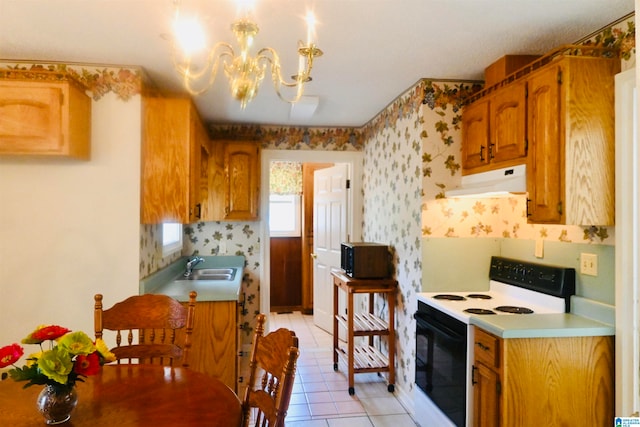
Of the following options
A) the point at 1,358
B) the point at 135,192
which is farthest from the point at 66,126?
the point at 1,358

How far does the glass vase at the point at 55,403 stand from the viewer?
1.17 metres

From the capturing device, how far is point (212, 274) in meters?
3.78

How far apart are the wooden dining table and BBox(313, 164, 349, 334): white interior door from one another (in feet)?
9.63

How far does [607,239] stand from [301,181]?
402cm

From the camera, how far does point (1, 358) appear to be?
3.82 feet

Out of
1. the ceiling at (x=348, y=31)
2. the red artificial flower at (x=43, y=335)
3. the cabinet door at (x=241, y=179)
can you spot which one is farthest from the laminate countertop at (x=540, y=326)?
the cabinet door at (x=241, y=179)

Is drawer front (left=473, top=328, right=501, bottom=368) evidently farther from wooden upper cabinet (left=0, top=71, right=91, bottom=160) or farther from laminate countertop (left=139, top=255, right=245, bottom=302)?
wooden upper cabinet (left=0, top=71, right=91, bottom=160)

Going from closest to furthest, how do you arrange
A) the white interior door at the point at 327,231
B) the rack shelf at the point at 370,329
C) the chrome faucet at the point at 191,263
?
the rack shelf at the point at 370,329, the chrome faucet at the point at 191,263, the white interior door at the point at 327,231

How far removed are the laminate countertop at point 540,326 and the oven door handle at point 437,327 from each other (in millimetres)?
172

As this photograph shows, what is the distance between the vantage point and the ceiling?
1.82 m

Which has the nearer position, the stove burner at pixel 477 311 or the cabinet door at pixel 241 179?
the stove burner at pixel 477 311

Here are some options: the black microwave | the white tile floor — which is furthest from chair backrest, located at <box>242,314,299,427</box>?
the black microwave

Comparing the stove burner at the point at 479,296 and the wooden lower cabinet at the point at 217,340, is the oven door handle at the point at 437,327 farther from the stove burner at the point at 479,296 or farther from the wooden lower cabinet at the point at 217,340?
the wooden lower cabinet at the point at 217,340

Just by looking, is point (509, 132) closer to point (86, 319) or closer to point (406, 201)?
point (406, 201)
